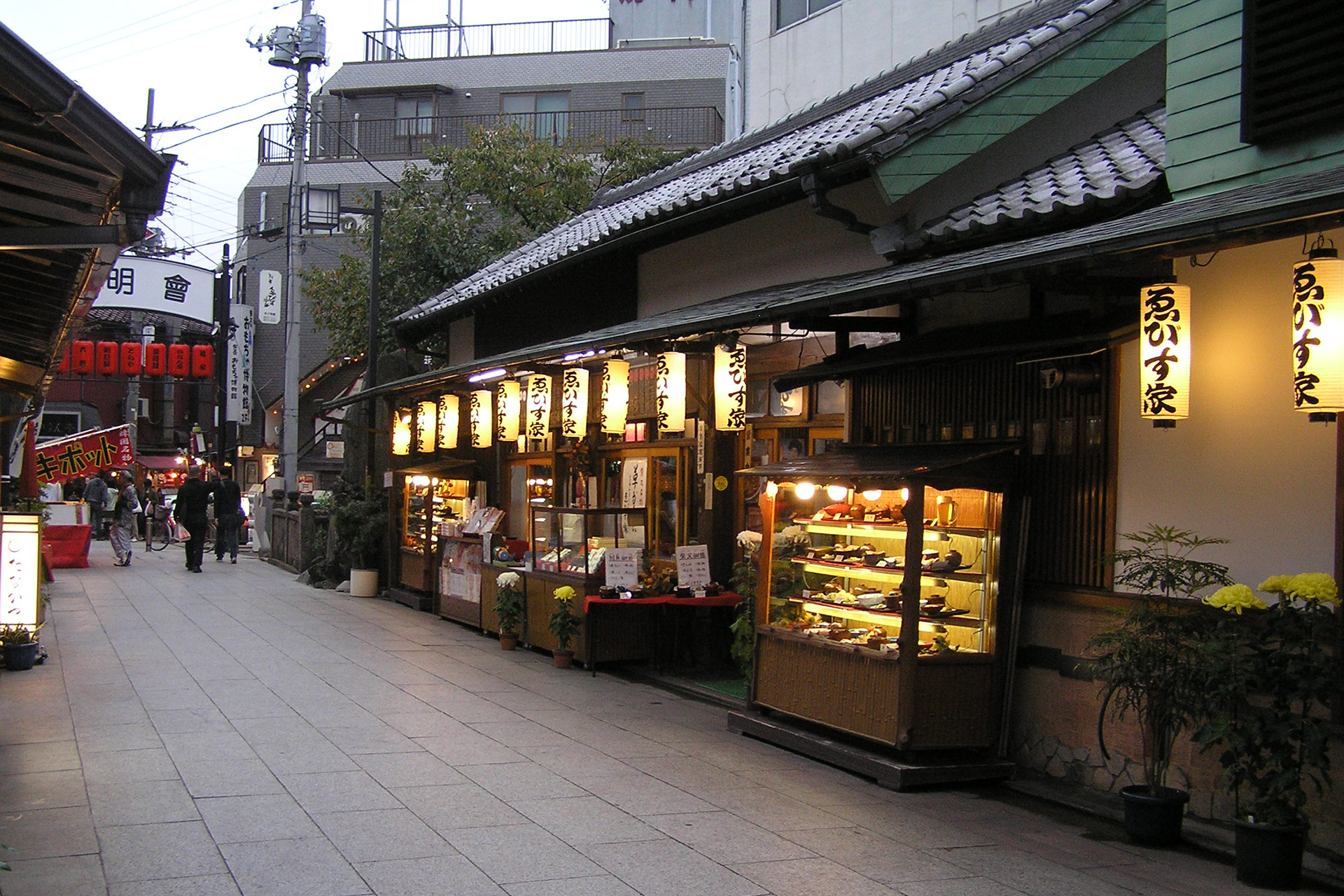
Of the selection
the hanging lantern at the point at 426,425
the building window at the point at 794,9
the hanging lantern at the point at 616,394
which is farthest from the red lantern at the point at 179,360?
the hanging lantern at the point at 616,394

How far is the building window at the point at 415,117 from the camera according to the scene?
142ft

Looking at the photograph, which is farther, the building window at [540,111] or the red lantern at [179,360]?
the red lantern at [179,360]

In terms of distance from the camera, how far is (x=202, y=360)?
43.0 meters

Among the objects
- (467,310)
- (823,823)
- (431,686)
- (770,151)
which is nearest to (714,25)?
(467,310)

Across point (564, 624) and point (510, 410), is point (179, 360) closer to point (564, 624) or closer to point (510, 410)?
point (510, 410)

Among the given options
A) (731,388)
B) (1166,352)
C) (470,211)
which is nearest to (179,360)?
(470,211)

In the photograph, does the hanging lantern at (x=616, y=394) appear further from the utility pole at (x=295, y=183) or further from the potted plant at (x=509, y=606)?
the utility pole at (x=295, y=183)

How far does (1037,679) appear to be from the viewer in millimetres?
9453

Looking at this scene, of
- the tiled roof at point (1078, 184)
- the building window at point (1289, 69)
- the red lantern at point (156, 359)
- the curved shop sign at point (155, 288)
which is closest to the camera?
the building window at point (1289, 69)

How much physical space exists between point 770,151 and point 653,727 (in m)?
7.96

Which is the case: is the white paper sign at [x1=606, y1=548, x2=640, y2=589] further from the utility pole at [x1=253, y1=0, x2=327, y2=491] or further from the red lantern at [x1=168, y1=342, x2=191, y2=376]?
the red lantern at [x1=168, y1=342, x2=191, y2=376]

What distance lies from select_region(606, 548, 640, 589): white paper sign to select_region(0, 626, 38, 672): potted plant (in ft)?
22.0

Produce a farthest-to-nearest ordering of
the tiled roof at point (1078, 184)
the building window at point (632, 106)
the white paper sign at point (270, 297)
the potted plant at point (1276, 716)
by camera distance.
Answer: the building window at point (632, 106), the white paper sign at point (270, 297), the tiled roof at point (1078, 184), the potted plant at point (1276, 716)

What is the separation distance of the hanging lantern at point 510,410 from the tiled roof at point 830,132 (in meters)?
1.90
